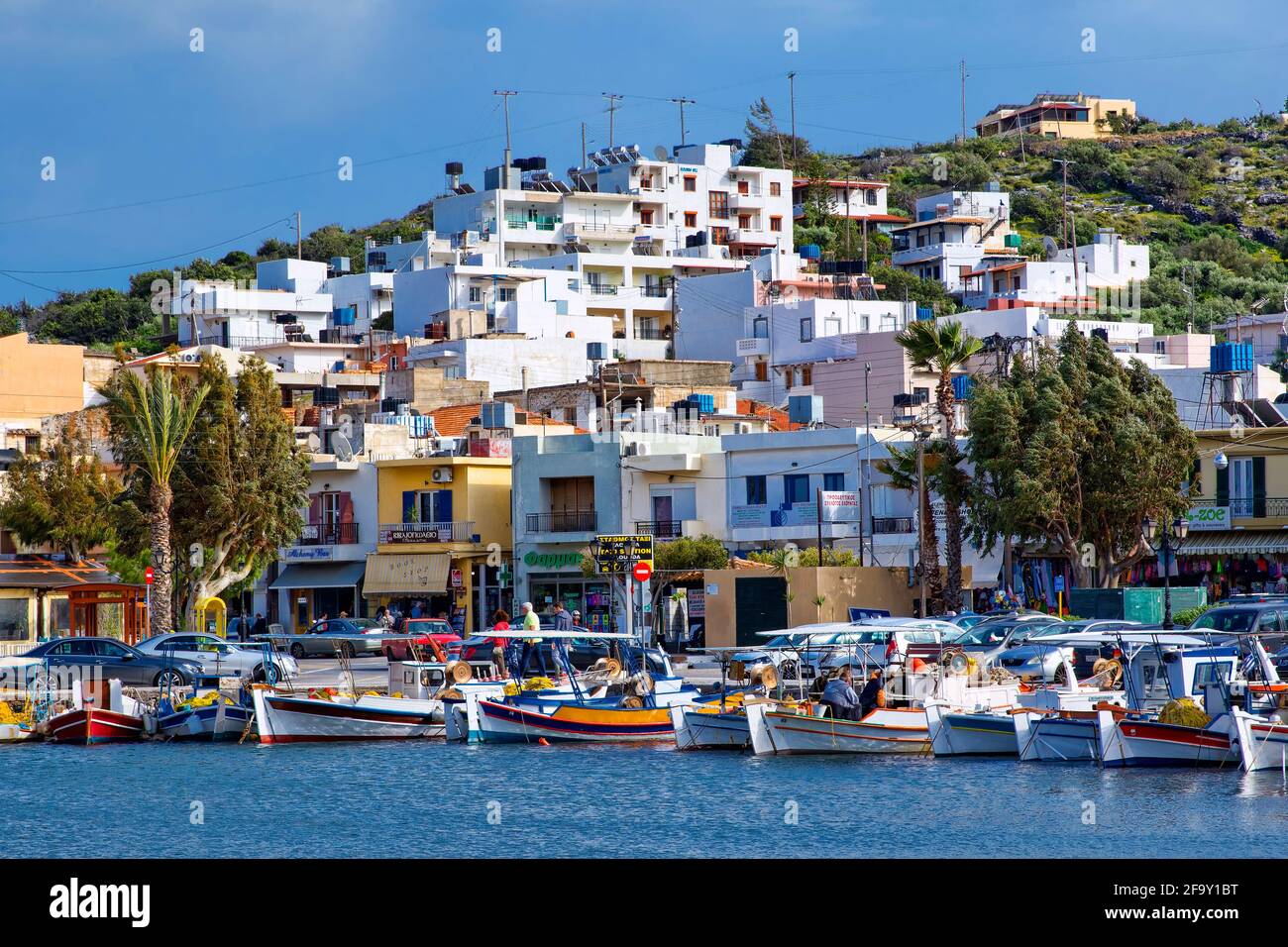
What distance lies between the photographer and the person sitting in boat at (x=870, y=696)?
30391mm

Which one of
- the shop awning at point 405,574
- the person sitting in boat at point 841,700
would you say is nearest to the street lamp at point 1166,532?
the person sitting in boat at point 841,700

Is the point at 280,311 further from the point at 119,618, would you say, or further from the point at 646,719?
the point at 646,719

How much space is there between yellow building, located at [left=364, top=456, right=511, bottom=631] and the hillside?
53.8 meters

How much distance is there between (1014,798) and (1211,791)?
2.74 meters

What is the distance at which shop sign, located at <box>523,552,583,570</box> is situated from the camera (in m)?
60.0

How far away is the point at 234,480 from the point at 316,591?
15464mm

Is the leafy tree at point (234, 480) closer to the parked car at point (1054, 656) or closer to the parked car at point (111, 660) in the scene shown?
the parked car at point (111, 660)

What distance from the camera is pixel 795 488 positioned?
57.9 meters

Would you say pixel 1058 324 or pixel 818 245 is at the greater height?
pixel 818 245

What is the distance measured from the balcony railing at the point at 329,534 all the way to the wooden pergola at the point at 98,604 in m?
15.9

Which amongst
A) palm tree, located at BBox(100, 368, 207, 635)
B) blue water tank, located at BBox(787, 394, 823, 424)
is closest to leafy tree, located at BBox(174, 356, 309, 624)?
palm tree, located at BBox(100, 368, 207, 635)

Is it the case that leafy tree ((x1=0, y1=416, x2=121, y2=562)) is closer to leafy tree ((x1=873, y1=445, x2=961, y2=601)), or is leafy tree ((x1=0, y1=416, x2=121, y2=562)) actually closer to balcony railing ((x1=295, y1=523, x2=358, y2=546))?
balcony railing ((x1=295, y1=523, x2=358, y2=546))
